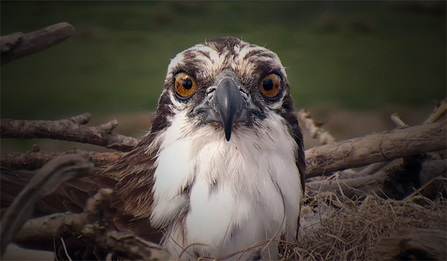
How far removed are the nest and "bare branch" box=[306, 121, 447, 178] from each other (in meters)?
0.18

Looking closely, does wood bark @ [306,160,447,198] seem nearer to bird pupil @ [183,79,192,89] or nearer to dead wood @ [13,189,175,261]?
bird pupil @ [183,79,192,89]

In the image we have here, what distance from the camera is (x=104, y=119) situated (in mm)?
1720

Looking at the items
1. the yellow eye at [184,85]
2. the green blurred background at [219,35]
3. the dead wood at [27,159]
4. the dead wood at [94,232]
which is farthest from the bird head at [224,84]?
the dead wood at [27,159]

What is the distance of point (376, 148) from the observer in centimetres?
183

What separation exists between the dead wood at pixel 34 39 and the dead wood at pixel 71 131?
239 millimetres

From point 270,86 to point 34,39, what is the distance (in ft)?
2.59

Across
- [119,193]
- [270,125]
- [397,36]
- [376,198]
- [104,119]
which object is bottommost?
[376,198]

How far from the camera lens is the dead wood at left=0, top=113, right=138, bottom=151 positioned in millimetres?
1526

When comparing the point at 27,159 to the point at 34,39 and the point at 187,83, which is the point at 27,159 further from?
the point at 187,83

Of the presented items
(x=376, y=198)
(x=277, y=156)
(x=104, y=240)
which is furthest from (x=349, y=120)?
(x=104, y=240)

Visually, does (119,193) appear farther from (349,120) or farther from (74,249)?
(349,120)

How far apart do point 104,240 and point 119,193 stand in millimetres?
296

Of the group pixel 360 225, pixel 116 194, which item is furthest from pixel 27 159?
pixel 360 225

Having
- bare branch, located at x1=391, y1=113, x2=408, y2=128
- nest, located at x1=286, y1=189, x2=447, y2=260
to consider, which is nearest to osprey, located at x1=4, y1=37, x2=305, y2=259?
nest, located at x1=286, y1=189, x2=447, y2=260
